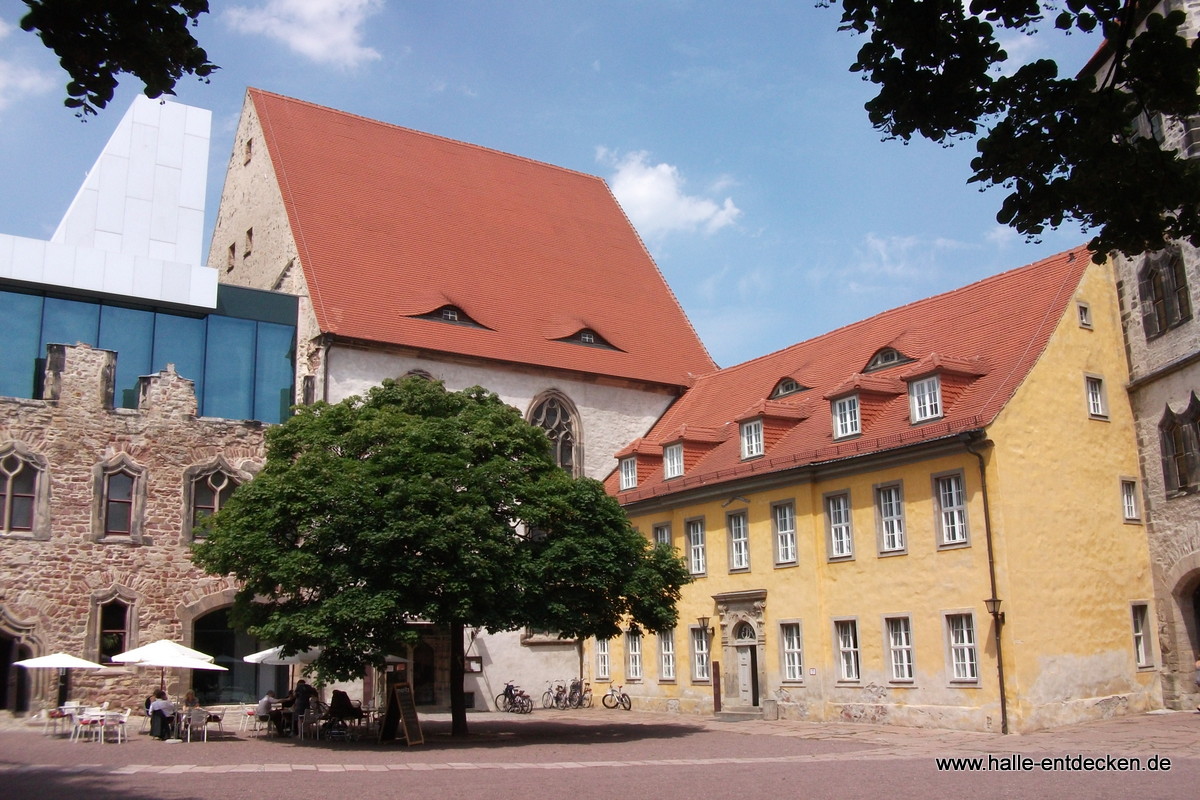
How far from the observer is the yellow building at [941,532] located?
2034cm

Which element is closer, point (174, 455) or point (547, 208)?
point (174, 455)

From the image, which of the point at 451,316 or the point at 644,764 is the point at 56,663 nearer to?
the point at 644,764

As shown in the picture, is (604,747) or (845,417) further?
(845,417)

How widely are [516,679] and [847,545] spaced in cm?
1027

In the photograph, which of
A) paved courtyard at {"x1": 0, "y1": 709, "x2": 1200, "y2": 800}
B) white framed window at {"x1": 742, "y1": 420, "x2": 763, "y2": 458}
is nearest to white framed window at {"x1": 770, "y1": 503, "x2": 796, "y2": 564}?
white framed window at {"x1": 742, "y1": 420, "x2": 763, "y2": 458}

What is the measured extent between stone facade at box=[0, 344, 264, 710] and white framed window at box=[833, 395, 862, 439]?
1309 cm

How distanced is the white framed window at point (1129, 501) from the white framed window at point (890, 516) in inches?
168

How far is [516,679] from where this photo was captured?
96.4 ft

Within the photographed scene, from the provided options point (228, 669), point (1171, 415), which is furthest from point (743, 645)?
point (228, 669)

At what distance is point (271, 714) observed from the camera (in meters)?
21.3

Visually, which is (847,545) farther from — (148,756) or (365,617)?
(148,756)

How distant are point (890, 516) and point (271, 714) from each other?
1201cm

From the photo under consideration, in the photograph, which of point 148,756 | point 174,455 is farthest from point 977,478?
point 174,455

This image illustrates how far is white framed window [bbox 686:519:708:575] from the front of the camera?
26562 millimetres
